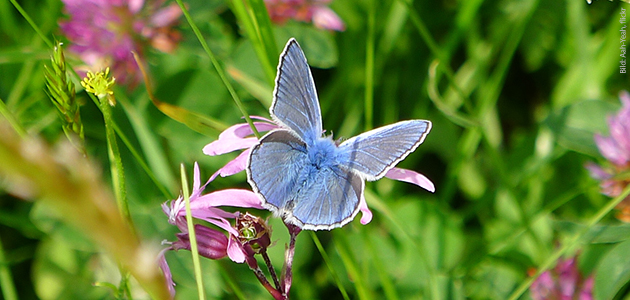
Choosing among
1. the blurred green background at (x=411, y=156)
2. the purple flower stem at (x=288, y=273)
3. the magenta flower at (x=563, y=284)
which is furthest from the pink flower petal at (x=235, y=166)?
the magenta flower at (x=563, y=284)

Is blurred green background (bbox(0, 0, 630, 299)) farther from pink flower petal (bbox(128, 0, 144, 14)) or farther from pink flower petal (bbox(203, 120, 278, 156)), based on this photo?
pink flower petal (bbox(203, 120, 278, 156))

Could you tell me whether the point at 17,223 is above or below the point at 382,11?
below

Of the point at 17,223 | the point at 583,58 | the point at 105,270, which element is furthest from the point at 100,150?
the point at 583,58

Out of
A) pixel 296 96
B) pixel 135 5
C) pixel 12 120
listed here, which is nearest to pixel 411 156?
pixel 135 5

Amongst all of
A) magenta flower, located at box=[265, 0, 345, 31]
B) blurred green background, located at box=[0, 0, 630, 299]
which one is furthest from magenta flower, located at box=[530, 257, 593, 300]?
magenta flower, located at box=[265, 0, 345, 31]

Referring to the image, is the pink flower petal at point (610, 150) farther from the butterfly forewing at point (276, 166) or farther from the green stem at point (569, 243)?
the butterfly forewing at point (276, 166)

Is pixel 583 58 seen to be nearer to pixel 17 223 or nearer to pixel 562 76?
pixel 562 76

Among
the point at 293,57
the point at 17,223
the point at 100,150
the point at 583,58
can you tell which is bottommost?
the point at 293,57

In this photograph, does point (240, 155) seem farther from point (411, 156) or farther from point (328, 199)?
point (411, 156)
